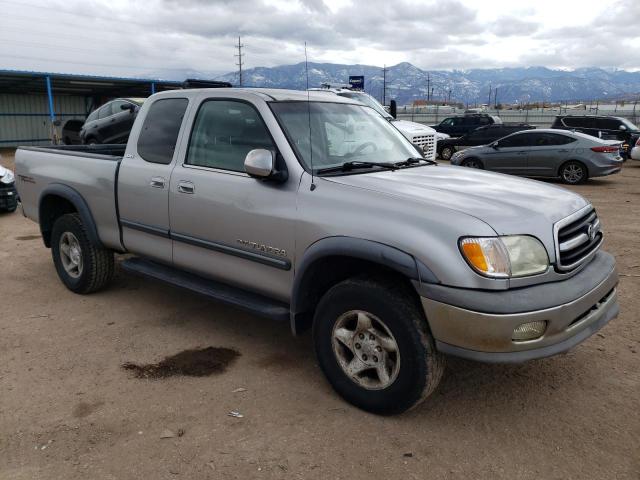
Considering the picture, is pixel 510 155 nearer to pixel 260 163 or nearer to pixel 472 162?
pixel 472 162

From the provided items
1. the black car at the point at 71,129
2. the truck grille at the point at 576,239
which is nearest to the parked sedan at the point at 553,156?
the truck grille at the point at 576,239

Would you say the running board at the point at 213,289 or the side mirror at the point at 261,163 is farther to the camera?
the running board at the point at 213,289

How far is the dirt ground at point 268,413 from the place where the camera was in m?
2.77

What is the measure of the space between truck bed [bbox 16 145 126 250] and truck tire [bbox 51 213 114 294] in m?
0.27

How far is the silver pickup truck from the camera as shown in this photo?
2740 millimetres

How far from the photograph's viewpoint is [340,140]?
392cm

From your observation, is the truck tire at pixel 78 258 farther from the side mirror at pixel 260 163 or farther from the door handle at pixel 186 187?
the side mirror at pixel 260 163

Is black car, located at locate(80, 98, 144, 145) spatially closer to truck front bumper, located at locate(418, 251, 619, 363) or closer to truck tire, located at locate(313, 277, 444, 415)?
truck tire, located at locate(313, 277, 444, 415)

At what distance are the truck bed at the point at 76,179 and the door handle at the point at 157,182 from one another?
21.6 inches

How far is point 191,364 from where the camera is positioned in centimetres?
389

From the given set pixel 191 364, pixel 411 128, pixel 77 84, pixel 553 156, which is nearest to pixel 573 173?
pixel 553 156

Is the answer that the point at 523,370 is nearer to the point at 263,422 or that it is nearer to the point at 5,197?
the point at 263,422

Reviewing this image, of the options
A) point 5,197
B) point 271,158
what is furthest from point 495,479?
point 5,197

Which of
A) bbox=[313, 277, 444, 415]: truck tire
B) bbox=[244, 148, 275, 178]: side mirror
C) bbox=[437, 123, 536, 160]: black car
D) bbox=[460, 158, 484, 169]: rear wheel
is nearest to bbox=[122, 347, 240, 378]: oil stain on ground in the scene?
bbox=[313, 277, 444, 415]: truck tire
